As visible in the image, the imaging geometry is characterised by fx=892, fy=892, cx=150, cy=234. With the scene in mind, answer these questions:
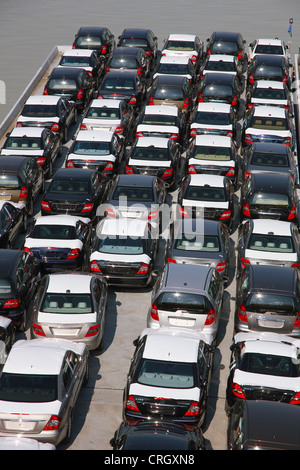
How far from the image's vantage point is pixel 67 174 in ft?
71.9

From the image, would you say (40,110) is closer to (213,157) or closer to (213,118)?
(213,118)

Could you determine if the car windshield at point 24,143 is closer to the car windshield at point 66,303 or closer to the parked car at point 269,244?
the parked car at point 269,244

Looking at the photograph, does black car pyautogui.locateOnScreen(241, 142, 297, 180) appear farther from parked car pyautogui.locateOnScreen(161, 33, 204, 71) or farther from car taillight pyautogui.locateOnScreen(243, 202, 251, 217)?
parked car pyautogui.locateOnScreen(161, 33, 204, 71)

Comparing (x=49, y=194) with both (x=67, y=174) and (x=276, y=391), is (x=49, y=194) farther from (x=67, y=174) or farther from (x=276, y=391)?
(x=276, y=391)

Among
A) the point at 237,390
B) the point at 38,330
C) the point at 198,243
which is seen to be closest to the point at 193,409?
the point at 237,390

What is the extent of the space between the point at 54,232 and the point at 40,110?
28.1ft

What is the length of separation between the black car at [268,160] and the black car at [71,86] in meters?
7.69

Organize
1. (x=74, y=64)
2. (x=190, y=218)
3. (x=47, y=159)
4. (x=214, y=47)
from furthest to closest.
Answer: (x=214, y=47) < (x=74, y=64) < (x=47, y=159) < (x=190, y=218)

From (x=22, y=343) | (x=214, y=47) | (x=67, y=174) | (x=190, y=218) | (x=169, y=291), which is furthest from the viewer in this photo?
(x=214, y=47)

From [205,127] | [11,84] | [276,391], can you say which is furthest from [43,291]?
[11,84]

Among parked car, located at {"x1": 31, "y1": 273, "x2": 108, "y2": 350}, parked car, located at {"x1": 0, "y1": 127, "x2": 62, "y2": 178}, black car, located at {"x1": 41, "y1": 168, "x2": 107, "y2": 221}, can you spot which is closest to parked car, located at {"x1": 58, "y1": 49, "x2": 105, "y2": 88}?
parked car, located at {"x1": 0, "y1": 127, "x2": 62, "y2": 178}

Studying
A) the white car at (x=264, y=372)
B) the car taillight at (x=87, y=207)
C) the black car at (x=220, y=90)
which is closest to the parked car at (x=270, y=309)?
the white car at (x=264, y=372)

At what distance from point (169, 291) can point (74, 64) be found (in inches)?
703

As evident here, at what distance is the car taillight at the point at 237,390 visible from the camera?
1393cm
